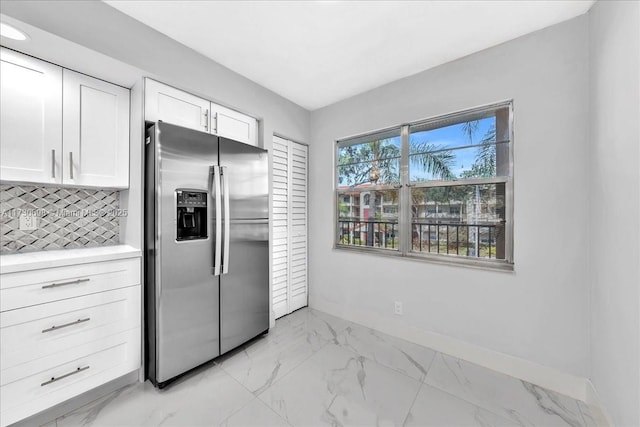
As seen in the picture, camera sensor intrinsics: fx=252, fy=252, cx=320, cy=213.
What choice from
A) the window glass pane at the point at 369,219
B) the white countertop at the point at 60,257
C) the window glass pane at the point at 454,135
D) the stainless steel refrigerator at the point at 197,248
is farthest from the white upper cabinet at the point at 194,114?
the window glass pane at the point at 454,135

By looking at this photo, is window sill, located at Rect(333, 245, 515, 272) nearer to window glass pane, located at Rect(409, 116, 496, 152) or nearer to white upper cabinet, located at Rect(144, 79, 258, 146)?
window glass pane, located at Rect(409, 116, 496, 152)

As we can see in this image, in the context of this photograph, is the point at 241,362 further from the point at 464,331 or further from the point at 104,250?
the point at 464,331

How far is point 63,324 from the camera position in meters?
1.48

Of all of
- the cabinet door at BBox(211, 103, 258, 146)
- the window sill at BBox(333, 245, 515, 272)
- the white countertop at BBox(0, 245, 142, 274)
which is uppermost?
the cabinet door at BBox(211, 103, 258, 146)

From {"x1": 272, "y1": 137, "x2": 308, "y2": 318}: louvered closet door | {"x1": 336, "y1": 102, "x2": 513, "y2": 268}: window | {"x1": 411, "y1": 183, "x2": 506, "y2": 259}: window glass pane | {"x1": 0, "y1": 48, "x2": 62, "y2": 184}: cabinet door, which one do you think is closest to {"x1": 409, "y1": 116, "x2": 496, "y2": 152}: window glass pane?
{"x1": 336, "y1": 102, "x2": 513, "y2": 268}: window

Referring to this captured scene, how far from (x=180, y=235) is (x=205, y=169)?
0.52 m

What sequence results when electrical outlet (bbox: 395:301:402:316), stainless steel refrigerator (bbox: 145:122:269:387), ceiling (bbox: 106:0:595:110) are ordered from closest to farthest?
ceiling (bbox: 106:0:595:110)
stainless steel refrigerator (bbox: 145:122:269:387)
electrical outlet (bbox: 395:301:402:316)

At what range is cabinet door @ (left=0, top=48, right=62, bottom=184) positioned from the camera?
143 cm

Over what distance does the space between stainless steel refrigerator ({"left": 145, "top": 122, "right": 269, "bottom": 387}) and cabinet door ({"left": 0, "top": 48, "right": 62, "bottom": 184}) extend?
50 centimetres

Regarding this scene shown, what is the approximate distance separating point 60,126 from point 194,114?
828 mm

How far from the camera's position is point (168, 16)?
1.67 m

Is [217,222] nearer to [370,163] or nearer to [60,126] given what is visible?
[60,126]

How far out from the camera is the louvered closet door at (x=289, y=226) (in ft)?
9.39

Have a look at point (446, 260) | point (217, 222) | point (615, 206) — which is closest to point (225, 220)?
point (217, 222)
